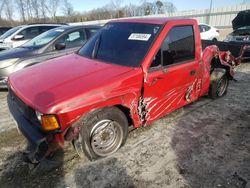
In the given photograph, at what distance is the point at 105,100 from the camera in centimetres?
282

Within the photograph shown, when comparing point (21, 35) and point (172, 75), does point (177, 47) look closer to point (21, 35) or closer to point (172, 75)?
point (172, 75)

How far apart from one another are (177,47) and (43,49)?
376 centimetres

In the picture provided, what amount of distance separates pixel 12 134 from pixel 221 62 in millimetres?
4615

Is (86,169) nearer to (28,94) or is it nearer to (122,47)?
(28,94)

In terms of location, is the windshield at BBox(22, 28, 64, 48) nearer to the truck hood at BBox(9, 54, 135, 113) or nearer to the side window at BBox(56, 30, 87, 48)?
the side window at BBox(56, 30, 87, 48)

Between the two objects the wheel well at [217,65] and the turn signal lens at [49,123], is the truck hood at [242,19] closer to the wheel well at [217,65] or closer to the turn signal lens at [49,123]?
the wheel well at [217,65]

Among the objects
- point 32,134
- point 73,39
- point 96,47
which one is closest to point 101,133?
point 32,134

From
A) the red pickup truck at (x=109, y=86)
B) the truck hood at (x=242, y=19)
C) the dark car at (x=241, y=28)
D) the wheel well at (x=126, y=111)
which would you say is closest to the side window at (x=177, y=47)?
the red pickup truck at (x=109, y=86)

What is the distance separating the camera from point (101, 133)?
305 cm

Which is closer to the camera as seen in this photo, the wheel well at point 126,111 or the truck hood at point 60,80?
the truck hood at point 60,80

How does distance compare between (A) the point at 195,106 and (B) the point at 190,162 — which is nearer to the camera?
(B) the point at 190,162

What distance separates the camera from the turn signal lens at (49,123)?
2520mm

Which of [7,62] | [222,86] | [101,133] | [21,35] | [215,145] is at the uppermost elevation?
[21,35]

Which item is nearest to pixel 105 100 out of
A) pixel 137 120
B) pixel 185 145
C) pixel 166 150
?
pixel 137 120
